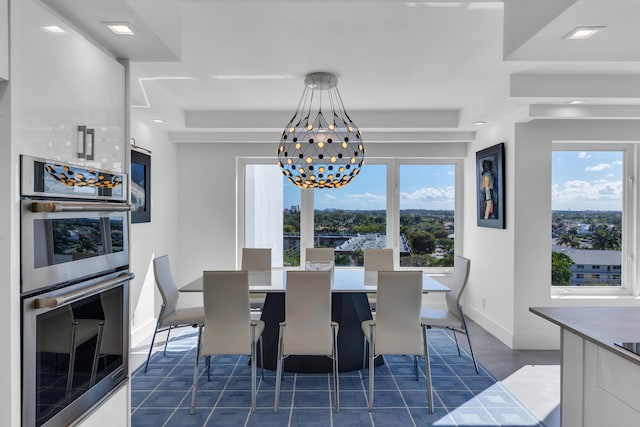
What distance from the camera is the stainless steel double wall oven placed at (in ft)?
4.60

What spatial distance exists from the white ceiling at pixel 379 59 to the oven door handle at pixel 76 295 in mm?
1082

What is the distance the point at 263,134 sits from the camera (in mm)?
5238

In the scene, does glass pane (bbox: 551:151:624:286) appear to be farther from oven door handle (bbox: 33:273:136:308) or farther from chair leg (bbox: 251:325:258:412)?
oven door handle (bbox: 33:273:136:308)

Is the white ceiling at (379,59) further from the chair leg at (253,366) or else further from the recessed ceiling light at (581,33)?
the chair leg at (253,366)

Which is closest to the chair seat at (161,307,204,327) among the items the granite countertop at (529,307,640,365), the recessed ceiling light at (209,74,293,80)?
the recessed ceiling light at (209,74,293,80)

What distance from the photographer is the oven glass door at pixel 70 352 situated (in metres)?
1.42

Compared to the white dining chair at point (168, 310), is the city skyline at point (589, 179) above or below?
above

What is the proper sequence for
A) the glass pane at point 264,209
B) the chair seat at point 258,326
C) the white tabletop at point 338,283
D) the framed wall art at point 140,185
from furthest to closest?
the glass pane at point 264,209 < the framed wall art at point 140,185 < the white tabletop at point 338,283 < the chair seat at point 258,326

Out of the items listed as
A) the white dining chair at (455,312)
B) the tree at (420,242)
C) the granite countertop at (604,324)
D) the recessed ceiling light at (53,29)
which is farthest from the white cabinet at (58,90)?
the tree at (420,242)

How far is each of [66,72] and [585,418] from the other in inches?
110

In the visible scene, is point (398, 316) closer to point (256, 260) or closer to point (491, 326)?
point (256, 260)

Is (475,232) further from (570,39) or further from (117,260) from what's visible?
(117,260)

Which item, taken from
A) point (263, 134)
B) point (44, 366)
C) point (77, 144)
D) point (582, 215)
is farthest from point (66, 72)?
point (582, 215)

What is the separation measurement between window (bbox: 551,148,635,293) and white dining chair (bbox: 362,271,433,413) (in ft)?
7.61
